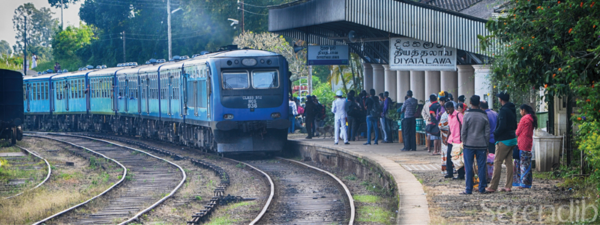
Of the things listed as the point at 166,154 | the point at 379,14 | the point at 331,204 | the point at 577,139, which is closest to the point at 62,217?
the point at 331,204

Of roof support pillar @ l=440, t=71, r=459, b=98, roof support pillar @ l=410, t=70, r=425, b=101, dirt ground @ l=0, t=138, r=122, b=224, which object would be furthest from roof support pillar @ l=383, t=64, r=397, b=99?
dirt ground @ l=0, t=138, r=122, b=224

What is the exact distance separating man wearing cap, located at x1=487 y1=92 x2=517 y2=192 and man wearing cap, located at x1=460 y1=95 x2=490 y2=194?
0.60 feet

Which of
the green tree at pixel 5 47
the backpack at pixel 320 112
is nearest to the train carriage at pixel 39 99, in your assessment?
the backpack at pixel 320 112

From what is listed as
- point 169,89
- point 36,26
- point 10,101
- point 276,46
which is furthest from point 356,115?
point 36,26

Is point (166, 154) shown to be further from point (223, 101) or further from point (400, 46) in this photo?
point (400, 46)

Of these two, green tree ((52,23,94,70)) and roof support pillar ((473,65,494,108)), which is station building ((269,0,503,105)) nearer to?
roof support pillar ((473,65,494,108))

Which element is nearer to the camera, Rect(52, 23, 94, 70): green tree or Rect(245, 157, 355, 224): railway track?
Rect(245, 157, 355, 224): railway track

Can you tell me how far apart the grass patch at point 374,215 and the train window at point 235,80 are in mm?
8545

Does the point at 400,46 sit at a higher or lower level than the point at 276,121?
higher

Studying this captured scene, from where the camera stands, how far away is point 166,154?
2244 centimetres

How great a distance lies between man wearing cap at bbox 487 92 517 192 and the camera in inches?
424

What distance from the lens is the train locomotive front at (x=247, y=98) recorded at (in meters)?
19.4

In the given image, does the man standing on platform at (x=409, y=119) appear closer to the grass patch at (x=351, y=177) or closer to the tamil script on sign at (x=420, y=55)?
the tamil script on sign at (x=420, y=55)

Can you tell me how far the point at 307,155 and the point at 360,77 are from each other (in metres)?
10.3
